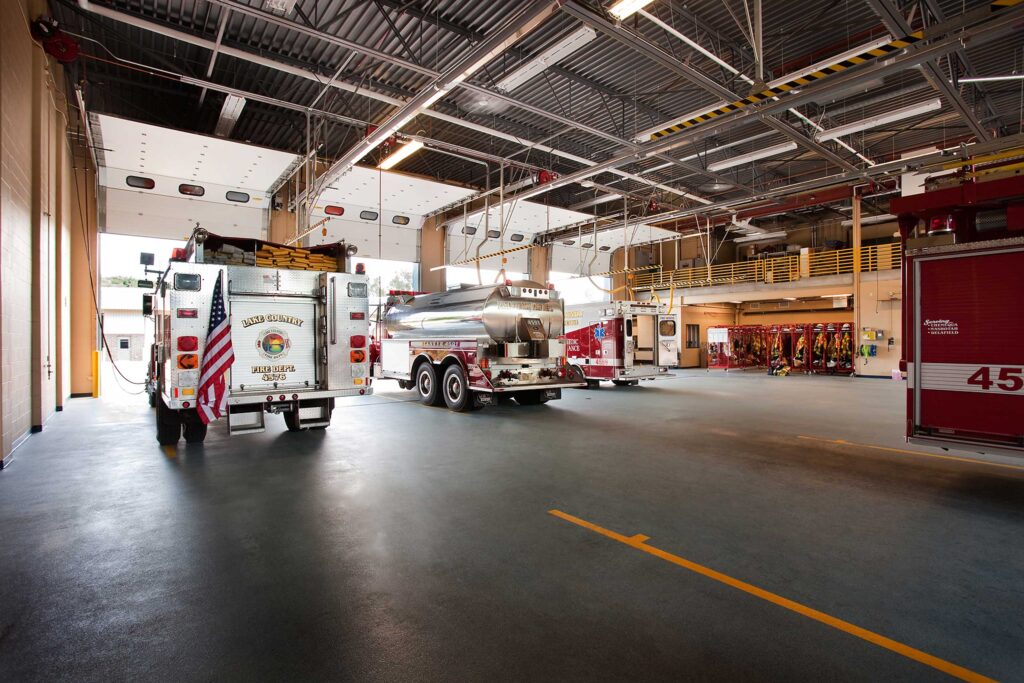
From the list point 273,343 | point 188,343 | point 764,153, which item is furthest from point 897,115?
point 188,343

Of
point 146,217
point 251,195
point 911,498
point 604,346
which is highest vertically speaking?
point 251,195

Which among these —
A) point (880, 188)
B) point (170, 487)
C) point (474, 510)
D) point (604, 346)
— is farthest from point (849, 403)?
point (170, 487)

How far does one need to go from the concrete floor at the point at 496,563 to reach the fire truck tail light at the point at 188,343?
4.89 ft

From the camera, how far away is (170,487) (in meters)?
5.41

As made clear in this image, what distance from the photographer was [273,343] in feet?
24.3

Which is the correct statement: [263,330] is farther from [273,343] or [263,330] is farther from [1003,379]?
[1003,379]

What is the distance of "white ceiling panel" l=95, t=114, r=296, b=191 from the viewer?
37.4ft

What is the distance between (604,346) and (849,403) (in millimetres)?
6876

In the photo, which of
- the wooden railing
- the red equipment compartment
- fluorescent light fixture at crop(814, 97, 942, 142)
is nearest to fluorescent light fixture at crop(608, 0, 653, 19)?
the red equipment compartment

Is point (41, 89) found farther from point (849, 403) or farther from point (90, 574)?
point (849, 403)

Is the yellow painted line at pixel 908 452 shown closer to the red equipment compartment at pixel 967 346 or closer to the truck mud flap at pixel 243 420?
the red equipment compartment at pixel 967 346

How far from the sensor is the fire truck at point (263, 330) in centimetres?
659

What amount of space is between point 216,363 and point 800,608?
690cm

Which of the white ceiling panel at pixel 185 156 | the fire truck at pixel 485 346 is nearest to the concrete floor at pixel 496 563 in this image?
the fire truck at pixel 485 346
